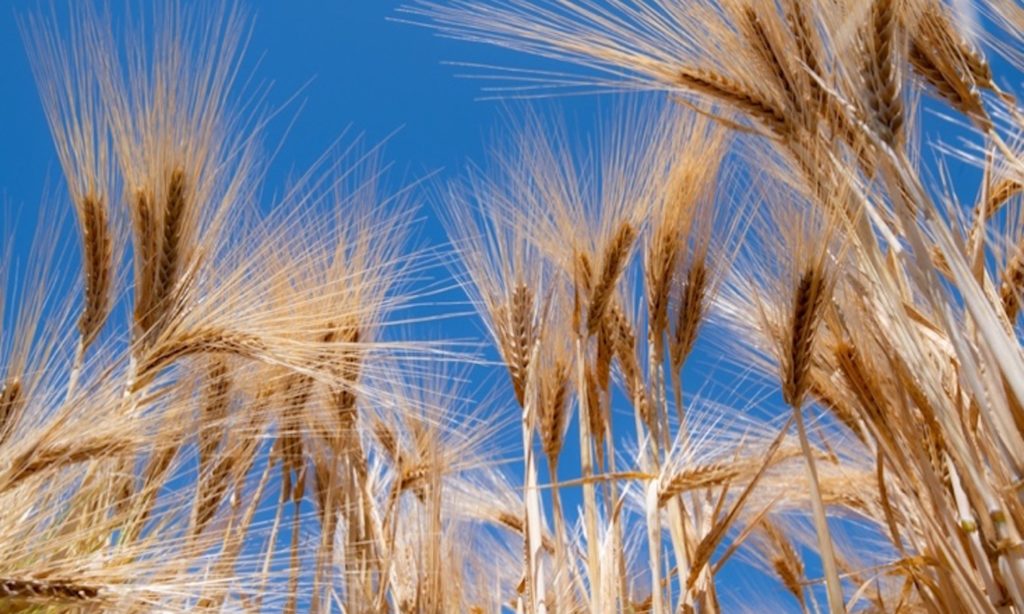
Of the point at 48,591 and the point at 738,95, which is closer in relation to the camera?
the point at 48,591

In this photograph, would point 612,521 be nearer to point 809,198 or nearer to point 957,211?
point 809,198

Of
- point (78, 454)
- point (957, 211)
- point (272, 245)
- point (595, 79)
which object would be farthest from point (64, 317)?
point (957, 211)

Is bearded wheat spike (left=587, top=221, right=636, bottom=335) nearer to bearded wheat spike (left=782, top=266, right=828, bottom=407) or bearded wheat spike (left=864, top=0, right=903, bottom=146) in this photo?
bearded wheat spike (left=782, top=266, right=828, bottom=407)

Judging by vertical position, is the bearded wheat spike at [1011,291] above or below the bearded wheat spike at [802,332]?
above

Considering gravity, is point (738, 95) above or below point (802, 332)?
above

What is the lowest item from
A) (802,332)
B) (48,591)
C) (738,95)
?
(48,591)

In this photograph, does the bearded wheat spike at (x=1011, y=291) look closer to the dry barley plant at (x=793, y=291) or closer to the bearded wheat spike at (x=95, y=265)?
the dry barley plant at (x=793, y=291)

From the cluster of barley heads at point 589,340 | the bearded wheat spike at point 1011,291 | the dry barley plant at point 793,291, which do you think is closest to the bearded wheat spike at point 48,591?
the cluster of barley heads at point 589,340

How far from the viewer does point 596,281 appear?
91.6 inches

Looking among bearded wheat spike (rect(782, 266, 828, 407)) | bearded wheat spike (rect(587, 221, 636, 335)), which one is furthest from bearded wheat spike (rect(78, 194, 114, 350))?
bearded wheat spike (rect(782, 266, 828, 407))

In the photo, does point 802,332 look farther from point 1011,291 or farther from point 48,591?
point 48,591

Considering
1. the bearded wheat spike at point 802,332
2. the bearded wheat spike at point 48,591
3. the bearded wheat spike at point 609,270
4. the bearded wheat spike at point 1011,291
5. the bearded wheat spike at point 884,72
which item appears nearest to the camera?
A: the bearded wheat spike at point 48,591

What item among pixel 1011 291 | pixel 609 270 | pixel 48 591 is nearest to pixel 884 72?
pixel 1011 291

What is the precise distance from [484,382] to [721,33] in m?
1.10
